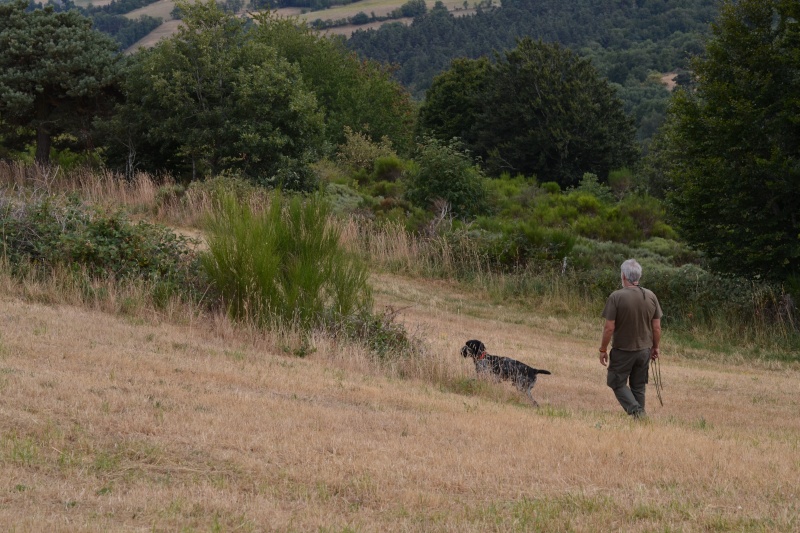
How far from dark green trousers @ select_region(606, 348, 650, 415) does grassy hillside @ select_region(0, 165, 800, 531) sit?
0.27 meters

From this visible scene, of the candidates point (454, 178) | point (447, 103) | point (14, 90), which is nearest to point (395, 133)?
point (447, 103)

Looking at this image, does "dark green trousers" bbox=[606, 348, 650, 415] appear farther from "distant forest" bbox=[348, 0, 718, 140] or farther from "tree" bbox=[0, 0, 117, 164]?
"distant forest" bbox=[348, 0, 718, 140]

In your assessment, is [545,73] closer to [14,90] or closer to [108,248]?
[14,90]

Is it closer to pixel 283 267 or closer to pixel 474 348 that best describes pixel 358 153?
pixel 283 267

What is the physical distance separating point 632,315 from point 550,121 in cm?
3212

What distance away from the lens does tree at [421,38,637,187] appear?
40625 millimetres

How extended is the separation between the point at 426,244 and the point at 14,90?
35.6 feet

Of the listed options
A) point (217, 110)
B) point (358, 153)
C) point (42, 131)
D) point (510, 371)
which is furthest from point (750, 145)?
point (358, 153)

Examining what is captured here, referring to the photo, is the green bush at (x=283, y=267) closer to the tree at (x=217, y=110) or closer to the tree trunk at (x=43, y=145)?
the tree at (x=217, y=110)

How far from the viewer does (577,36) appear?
108 m

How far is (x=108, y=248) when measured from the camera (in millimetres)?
12570

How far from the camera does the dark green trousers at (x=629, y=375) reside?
9680 millimetres

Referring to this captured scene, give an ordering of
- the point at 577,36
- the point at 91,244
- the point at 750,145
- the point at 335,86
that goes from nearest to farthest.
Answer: the point at 91,244, the point at 750,145, the point at 335,86, the point at 577,36

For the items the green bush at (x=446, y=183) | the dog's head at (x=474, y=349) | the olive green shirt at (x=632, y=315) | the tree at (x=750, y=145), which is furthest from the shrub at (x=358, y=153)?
the olive green shirt at (x=632, y=315)
